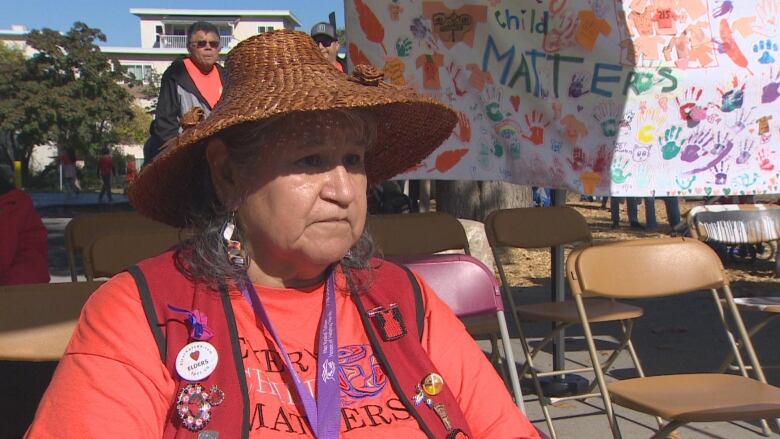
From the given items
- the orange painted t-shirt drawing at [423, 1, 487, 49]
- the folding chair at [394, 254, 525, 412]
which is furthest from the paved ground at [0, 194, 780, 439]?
the orange painted t-shirt drawing at [423, 1, 487, 49]

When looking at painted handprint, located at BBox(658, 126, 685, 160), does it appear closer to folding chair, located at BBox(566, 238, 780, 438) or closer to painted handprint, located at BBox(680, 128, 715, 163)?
painted handprint, located at BBox(680, 128, 715, 163)

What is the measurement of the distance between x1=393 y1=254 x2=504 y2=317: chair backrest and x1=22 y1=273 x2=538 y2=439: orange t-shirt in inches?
40.9

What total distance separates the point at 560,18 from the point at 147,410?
320cm

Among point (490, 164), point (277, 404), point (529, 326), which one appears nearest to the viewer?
point (277, 404)

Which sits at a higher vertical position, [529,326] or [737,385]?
[737,385]

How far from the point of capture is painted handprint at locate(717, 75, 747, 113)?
4031 mm

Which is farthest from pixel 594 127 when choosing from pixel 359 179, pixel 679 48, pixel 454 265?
pixel 359 179

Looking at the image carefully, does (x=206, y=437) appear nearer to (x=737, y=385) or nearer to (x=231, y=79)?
(x=231, y=79)

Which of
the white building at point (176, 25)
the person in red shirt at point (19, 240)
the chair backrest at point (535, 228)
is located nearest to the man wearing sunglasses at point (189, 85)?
the person in red shirt at point (19, 240)

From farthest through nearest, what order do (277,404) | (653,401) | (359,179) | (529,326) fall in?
(529,326), (653,401), (359,179), (277,404)

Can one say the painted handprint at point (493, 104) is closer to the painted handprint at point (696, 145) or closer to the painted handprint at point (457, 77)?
the painted handprint at point (457, 77)

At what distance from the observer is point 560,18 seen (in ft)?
13.6

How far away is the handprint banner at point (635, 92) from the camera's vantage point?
402 centimetres

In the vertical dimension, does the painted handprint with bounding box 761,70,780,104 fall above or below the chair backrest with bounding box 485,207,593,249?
above
